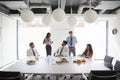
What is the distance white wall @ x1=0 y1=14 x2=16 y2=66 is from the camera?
6.68 metres

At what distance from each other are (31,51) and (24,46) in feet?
13.3

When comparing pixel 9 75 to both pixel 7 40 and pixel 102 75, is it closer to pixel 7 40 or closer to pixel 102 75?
pixel 102 75

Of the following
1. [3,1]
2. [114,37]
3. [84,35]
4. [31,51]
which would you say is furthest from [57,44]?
[3,1]

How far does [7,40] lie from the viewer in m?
7.34

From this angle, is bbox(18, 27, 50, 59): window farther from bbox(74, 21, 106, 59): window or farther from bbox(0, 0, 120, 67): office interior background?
bbox(74, 21, 106, 59): window

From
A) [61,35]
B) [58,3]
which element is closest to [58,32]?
[61,35]

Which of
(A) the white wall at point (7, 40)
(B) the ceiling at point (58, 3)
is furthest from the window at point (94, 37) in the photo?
(A) the white wall at point (7, 40)

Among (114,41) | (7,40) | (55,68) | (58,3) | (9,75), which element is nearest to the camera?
(9,75)

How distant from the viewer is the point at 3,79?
8.80ft

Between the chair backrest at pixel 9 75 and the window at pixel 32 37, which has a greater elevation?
the window at pixel 32 37

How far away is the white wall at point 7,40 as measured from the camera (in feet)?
21.9

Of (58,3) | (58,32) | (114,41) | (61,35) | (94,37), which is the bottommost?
(114,41)

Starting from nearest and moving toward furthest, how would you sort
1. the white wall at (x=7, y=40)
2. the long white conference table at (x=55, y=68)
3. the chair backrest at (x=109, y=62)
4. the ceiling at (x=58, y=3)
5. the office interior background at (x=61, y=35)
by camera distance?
1. the long white conference table at (x=55, y=68)
2. the chair backrest at (x=109, y=62)
3. the ceiling at (x=58, y=3)
4. the white wall at (x=7, y=40)
5. the office interior background at (x=61, y=35)

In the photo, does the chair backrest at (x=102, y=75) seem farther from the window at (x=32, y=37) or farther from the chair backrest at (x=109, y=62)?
the window at (x=32, y=37)
